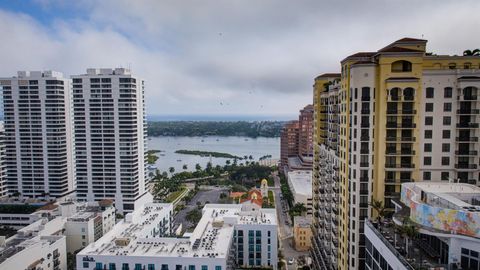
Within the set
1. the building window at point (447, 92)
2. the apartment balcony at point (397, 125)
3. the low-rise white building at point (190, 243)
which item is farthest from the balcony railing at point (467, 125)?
the low-rise white building at point (190, 243)

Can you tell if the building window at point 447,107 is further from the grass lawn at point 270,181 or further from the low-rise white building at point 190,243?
the grass lawn at point 270,181

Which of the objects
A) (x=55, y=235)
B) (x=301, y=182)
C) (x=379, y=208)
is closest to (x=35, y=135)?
(x=55, y=235)

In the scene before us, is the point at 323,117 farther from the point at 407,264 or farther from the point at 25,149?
the point at 25,149

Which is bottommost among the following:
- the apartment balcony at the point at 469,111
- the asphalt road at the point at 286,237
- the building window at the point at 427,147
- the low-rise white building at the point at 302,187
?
the asphalt road at the point at 286,237

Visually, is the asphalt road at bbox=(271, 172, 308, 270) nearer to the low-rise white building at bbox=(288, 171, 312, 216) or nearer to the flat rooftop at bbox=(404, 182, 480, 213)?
the low-rise white building at bbox=(288, 171, 312, 216)

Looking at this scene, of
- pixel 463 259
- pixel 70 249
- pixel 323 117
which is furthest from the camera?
pixel 70 249

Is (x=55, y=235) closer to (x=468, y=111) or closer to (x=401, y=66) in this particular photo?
(x=401, y=66)

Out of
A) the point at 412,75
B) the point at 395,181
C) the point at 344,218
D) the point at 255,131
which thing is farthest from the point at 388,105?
the point at 255,131
